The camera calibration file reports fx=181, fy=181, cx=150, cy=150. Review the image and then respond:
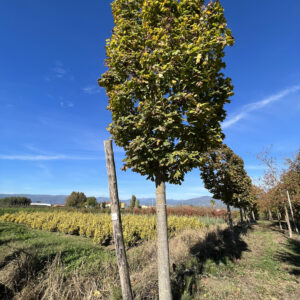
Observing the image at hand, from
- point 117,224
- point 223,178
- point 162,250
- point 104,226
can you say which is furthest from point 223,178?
point 117,224

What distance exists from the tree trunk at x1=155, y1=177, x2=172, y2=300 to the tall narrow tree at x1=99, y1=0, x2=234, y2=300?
0.05ft

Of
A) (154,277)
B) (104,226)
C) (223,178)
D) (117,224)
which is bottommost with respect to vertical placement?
(154,277)

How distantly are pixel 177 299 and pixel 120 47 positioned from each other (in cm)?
506

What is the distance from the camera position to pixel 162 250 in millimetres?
3195

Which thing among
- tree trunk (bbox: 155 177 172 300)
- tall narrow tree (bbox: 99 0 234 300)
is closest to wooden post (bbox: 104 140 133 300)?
tall narrow tree (bbox: 99 0 234 300)

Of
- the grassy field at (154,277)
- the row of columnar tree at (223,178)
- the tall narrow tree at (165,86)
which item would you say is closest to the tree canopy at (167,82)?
the tall narrow tree at (165,86)

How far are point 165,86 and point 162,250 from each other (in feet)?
9.29

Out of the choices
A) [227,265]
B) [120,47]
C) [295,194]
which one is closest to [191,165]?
[120,47]

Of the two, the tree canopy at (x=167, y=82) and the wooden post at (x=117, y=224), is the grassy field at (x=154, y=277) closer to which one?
the wooden post at (x=117, y=224)

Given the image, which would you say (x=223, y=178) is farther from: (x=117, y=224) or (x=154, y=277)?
(x=117, y=224)

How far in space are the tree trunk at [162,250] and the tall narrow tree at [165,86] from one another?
0.01 m

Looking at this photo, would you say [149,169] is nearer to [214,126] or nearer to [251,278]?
[214,126]

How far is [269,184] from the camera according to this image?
17.1 meters

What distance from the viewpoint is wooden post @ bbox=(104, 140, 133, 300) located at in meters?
2.58
